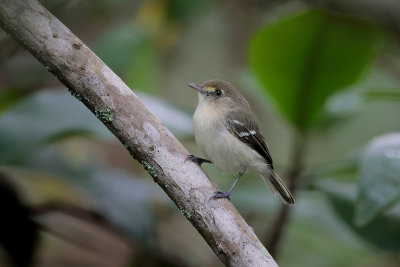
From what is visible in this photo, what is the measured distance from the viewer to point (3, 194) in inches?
122

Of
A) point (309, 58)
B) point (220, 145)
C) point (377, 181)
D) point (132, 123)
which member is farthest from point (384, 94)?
point (132, 123)

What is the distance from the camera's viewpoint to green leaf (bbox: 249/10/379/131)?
9.94 feet

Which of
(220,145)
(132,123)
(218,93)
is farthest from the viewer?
(218,93)

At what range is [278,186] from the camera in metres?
3.15

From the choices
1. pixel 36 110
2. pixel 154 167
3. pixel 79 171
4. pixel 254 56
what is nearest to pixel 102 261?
pixel 79 171

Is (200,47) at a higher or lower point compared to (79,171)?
higher

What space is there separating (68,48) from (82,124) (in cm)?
89

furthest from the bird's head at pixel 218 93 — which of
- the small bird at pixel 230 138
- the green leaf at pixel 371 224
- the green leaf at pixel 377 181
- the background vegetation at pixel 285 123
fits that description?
the green leaf at pixel 377 181

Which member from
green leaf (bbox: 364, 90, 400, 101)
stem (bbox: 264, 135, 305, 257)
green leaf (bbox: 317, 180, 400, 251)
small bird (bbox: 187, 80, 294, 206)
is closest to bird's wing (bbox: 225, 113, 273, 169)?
small bird (bbox: 187, 80, 294, 206)

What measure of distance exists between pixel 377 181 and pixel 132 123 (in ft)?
3.25

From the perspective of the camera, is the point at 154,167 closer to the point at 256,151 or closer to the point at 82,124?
the point at 82,124

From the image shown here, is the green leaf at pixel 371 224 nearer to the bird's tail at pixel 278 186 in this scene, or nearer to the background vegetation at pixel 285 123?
the background vegetation at pixel 285 123

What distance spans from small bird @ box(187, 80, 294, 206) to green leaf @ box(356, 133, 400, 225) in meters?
0.67

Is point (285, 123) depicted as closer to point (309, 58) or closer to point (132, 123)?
point (309, 58)
